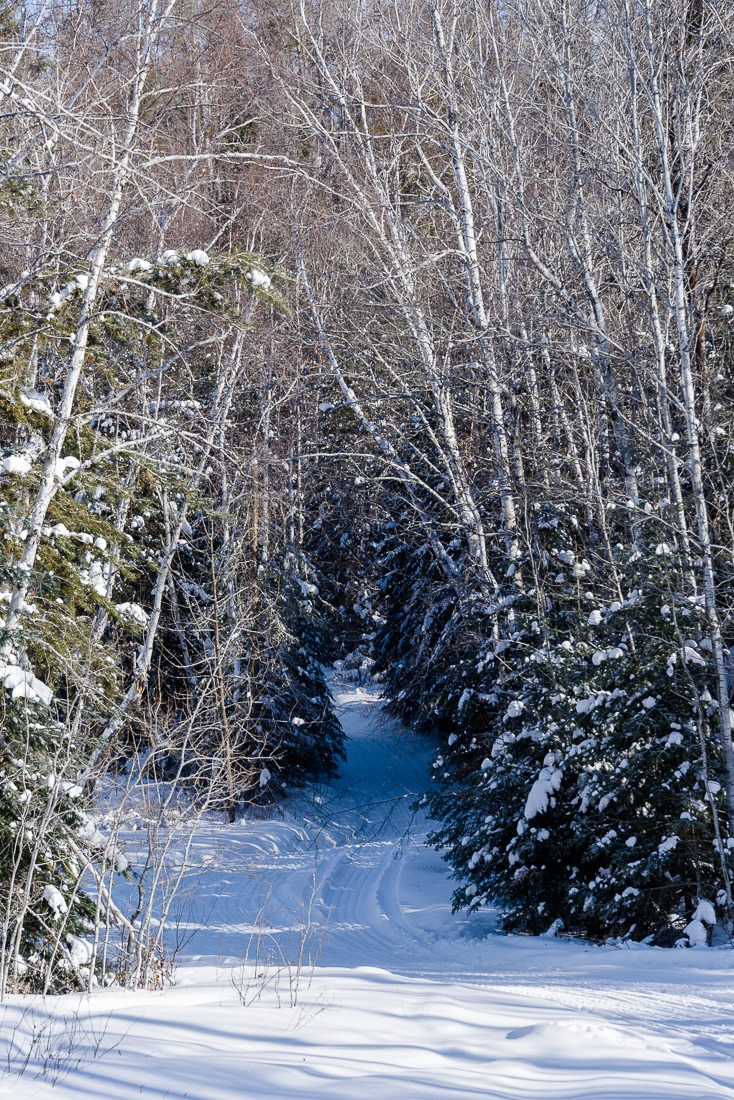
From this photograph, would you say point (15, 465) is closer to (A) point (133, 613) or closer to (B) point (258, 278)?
(B) point (258, 278)

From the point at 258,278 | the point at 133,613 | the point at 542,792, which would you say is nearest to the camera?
the point at 258,278

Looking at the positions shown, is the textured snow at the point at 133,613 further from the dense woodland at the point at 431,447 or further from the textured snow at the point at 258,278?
the textured snow at the point at 258,278

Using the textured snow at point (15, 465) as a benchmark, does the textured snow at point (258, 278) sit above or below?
above

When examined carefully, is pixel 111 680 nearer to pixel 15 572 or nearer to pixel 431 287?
pixel 15 572

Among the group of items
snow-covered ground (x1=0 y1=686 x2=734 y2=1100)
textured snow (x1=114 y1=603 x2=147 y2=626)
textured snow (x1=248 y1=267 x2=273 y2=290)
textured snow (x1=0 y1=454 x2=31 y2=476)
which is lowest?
snow-covered ground (x1=0 y1=686 x2=734 y2=1100)

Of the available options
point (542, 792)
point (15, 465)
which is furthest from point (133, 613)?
point (542, 792)

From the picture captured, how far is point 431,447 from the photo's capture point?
18.9 meters

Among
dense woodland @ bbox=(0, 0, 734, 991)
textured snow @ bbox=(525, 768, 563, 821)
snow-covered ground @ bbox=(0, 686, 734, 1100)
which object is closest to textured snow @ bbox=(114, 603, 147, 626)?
dense woodland @ bbox=(0, 0, 734, 991)

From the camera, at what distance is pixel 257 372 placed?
19234 millimetres

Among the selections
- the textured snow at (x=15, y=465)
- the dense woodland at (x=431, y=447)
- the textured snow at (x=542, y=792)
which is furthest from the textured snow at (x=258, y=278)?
the textured snow at (x=542, y=792)

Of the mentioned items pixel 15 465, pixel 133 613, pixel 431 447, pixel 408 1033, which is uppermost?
pixel 431 447

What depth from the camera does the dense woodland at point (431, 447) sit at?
8.23 metres

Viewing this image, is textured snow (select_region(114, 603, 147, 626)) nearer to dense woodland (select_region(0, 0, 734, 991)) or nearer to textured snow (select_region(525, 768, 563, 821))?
dense woodland (select_region(0, 0, 734, 991))

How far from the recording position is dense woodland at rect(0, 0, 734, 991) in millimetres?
8227
